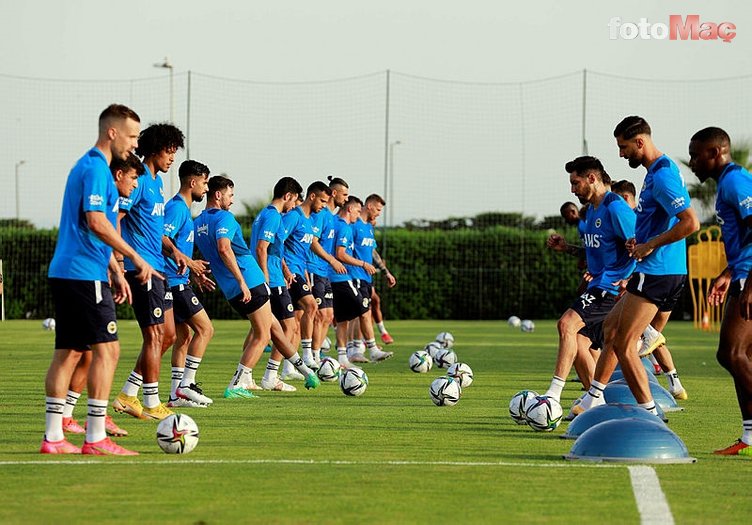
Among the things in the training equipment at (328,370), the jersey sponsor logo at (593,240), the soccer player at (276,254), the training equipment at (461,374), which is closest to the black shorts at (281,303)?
the soccer player at (276,254)

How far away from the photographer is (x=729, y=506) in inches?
269

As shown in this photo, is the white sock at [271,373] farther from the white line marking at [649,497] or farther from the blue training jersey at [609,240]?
the white line marking at [649,497]

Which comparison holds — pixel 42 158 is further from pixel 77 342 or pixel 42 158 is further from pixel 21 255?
pixel 77 342

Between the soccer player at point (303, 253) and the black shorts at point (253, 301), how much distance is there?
297cm

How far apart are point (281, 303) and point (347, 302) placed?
4183mm

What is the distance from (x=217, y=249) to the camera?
43.3 ft

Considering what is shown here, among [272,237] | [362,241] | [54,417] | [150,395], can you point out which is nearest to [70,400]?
[54,417]

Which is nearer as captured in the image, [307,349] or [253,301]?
[253,301]

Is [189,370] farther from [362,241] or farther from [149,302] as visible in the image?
[362,241]

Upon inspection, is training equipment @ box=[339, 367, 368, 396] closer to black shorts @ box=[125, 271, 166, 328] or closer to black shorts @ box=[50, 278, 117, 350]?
black shorts @ box=[125, 271, 166, 328]

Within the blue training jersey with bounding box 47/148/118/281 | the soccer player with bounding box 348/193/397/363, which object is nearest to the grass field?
the blue training jersey with bounding box 47/148/118/281

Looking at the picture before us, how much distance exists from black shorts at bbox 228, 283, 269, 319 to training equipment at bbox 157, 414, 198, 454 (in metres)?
4.36

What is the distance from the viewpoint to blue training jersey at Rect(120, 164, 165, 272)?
36.0 feet

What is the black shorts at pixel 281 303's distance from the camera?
15516mm
